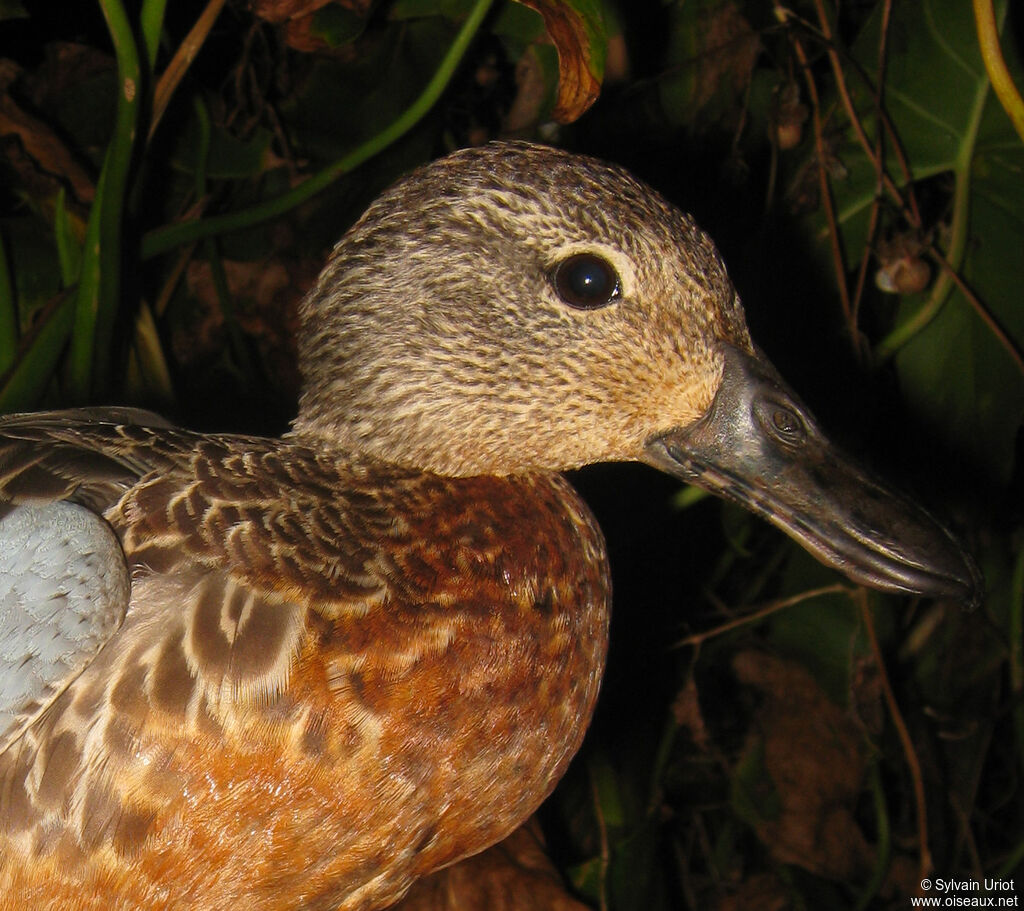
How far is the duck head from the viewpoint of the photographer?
72cm

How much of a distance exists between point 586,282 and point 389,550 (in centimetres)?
25

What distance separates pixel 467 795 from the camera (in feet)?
2.36

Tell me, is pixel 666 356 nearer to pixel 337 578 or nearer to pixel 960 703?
pixel 337 578

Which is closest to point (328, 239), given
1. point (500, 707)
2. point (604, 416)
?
point (604, 416)

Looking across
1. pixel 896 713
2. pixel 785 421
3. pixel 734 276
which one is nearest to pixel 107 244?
pixel 785 421

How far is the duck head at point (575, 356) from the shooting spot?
724 millimetres

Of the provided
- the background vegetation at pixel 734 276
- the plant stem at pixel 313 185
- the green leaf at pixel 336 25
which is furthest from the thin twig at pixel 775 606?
the green leaf at pixel 336 25

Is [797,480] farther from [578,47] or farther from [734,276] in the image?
[734,276]

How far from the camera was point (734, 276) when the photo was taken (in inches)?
55.9

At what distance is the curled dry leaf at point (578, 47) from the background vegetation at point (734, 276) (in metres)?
0.35

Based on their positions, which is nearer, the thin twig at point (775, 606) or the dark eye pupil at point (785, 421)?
the dark eye pupil at point (785, 421)

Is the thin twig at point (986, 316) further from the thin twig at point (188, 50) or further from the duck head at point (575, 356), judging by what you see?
the thin twig at point (188, 50)

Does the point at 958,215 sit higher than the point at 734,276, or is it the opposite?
the point at 958,215

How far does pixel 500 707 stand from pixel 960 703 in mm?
1325
